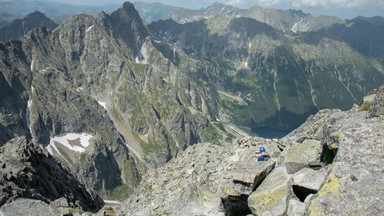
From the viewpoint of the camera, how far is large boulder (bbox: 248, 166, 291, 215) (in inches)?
563

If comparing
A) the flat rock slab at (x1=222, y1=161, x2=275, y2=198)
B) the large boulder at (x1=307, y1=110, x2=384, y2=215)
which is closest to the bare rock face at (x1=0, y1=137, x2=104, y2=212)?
the flat rock slab at (x1=222, y1=161, x2=275, y2=198)

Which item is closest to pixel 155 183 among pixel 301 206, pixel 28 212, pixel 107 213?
pixel 107 213

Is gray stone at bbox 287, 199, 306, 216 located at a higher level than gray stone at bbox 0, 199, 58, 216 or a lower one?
higher

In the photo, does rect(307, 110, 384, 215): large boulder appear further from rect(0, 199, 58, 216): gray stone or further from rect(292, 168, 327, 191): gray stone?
rect(0, 199, 58, 216): gray stone

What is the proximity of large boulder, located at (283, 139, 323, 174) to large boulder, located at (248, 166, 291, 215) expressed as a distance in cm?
59

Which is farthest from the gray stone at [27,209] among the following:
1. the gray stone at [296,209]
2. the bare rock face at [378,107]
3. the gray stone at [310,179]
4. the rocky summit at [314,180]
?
the bare rock face at [378,107]

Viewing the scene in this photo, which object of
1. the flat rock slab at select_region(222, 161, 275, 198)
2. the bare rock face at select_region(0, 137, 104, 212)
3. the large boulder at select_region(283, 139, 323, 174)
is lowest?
the bare rock face at select_region(0, 137, 104, 212)

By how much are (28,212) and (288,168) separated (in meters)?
17.9

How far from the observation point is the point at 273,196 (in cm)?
1502

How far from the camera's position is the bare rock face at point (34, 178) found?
1658 inches

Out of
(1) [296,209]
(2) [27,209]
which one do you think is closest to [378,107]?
(1) [296,209]

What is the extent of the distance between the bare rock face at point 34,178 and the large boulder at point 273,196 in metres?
26.9

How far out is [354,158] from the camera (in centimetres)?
1195

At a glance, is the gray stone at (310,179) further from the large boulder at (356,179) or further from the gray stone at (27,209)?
the gray stone at (27,209)
